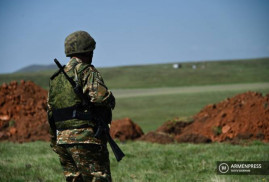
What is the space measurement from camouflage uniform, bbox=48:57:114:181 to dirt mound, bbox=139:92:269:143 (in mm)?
10574

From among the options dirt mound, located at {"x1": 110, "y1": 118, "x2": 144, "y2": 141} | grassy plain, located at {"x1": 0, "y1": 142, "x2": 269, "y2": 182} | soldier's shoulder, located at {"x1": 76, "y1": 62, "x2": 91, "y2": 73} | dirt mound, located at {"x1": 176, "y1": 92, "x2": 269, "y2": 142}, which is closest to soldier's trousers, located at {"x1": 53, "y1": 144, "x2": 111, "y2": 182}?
soldier's shoulder, located at {"x1": 76, "y1": 62, "x2": 91, "y2": 73}

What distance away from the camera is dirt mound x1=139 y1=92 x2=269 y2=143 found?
15750 millimetres

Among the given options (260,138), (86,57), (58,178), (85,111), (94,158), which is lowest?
(260,138)

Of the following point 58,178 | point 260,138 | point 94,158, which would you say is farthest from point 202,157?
point 94,158

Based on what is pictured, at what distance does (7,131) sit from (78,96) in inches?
567

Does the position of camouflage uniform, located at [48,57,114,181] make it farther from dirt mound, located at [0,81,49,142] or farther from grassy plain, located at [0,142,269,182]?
dirt mound, located at [0,81,49,142]

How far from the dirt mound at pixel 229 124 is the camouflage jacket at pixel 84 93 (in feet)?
34.9

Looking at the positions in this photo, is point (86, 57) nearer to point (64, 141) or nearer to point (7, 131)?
point (64, 141)

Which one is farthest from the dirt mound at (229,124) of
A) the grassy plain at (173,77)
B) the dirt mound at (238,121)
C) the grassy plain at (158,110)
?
the grassy plain at (173,77)

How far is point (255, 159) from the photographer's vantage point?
10.3 meters

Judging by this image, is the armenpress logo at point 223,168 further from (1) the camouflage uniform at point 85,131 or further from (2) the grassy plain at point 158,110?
(2) the grassy plain at point 158,110

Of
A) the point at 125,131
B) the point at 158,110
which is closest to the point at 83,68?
the point at 125,131

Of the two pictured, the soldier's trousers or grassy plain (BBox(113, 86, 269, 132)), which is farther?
grassy plain (BBox(113, 86, 269, 132))

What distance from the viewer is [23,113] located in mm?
20203
